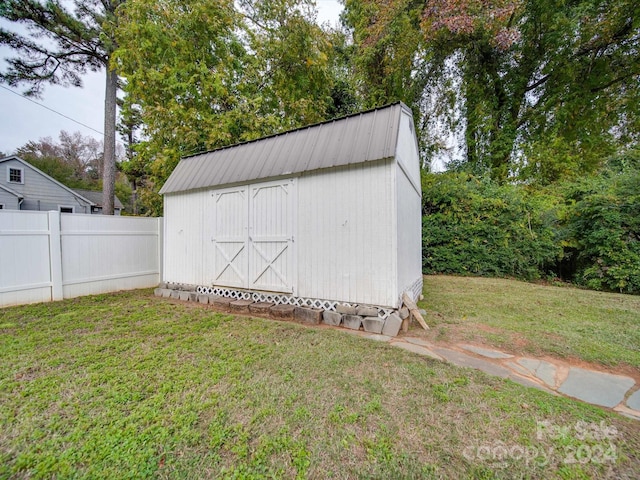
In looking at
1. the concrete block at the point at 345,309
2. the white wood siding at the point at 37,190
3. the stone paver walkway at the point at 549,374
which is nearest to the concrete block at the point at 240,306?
the concrete block at the point at 345,309

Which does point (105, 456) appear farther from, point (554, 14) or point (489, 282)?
point (554, 14)

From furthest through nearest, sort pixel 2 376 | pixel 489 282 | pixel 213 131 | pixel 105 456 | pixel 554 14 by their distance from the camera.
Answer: pixel 554 14 < pixel 213 131 < pixel 489 282 < pixel 2 376 < pixel 105 456

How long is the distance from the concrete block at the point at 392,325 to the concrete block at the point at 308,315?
36.6 inches

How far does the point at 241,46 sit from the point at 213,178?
20.2 feet

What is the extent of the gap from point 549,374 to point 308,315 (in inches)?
105

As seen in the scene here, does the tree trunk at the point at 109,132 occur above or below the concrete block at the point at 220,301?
above

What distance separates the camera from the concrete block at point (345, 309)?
3619mm

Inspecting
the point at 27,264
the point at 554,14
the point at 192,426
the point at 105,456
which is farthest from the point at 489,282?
the point at 27,264

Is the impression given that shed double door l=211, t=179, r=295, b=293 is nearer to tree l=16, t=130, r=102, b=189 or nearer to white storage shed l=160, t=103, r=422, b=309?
white storage shed l=160, t=103, r=422, b=309

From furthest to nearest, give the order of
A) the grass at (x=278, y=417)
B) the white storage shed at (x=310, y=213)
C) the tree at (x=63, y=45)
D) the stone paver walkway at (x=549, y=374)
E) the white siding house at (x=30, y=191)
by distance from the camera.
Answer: the white siding house at (x=30, y=191), the tree at (x=63, y=45), the white storage shed at (x=310, y=213), the stone paver walkway at (x=549, y=374), the grass at (x=278, y=417)

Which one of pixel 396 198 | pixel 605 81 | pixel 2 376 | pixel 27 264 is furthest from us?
pixel 605 81

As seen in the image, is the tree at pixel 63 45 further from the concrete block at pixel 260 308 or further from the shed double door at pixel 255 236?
the concrete block at pixel 260 308

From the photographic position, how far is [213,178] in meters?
4.94

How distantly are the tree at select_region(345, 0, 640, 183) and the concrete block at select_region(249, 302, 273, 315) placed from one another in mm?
9154
